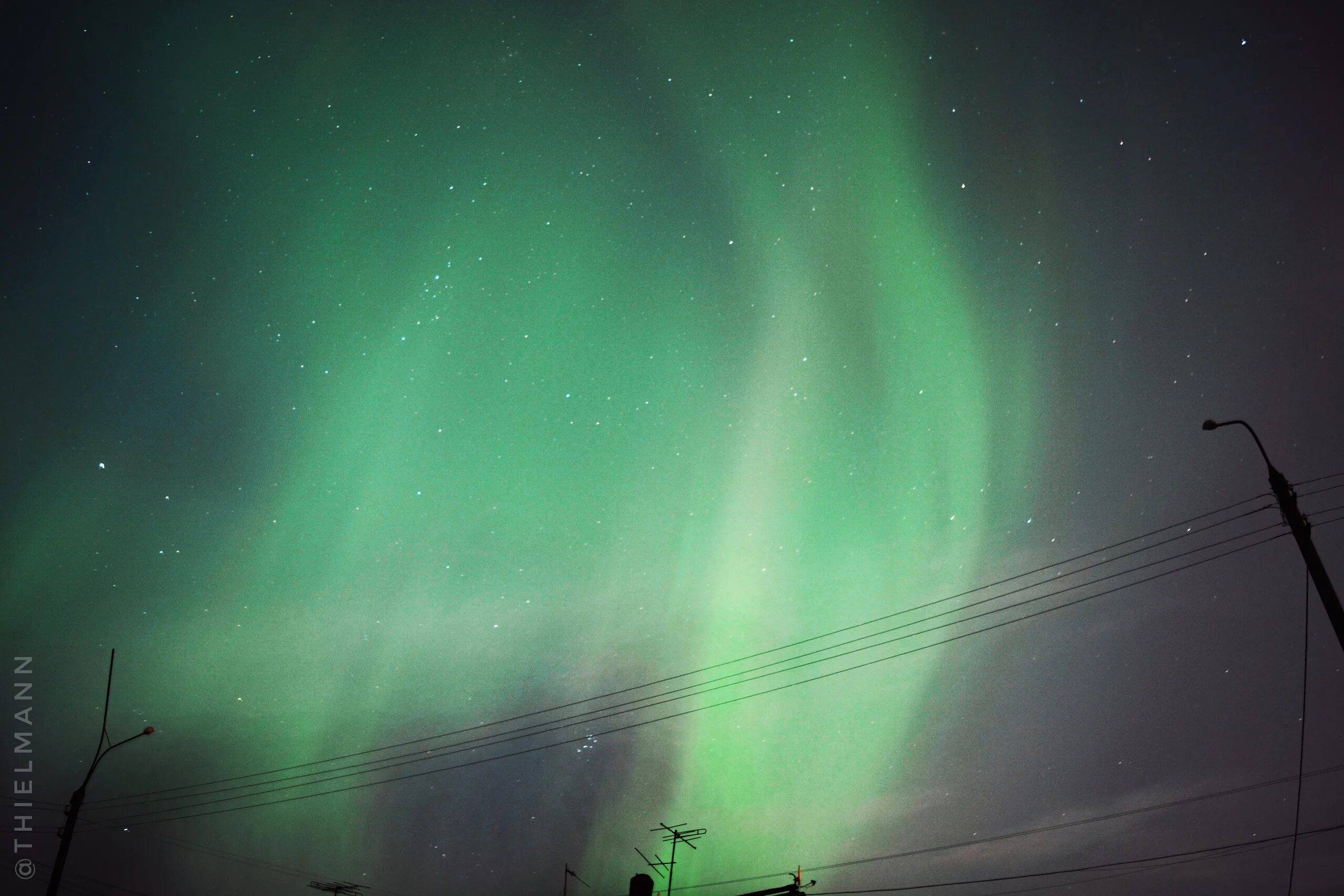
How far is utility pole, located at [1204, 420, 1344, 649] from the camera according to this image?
10.1 m

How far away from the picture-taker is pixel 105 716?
18953mm

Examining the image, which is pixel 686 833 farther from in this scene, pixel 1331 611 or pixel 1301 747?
pixel 1331 611

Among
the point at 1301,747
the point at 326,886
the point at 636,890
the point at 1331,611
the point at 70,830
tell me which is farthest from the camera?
the point at 326,886

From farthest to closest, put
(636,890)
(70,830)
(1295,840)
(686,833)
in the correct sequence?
(686,833)
(636,890)
(70,830)
(1295,840)

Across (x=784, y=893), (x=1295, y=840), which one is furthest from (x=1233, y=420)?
(x=784, y=893)

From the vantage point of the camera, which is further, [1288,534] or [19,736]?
[19,736]

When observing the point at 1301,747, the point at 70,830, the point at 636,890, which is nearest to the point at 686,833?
the point at 636,890

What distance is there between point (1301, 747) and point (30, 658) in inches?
1141

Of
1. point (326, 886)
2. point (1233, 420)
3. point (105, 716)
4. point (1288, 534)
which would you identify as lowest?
point (326, 886)

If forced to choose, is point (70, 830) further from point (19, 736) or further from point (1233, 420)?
point (1233, 420)

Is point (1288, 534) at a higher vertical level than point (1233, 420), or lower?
lower

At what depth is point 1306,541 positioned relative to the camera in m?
11.0

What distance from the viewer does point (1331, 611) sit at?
10.1 m

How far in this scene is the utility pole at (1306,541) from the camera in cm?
1005
